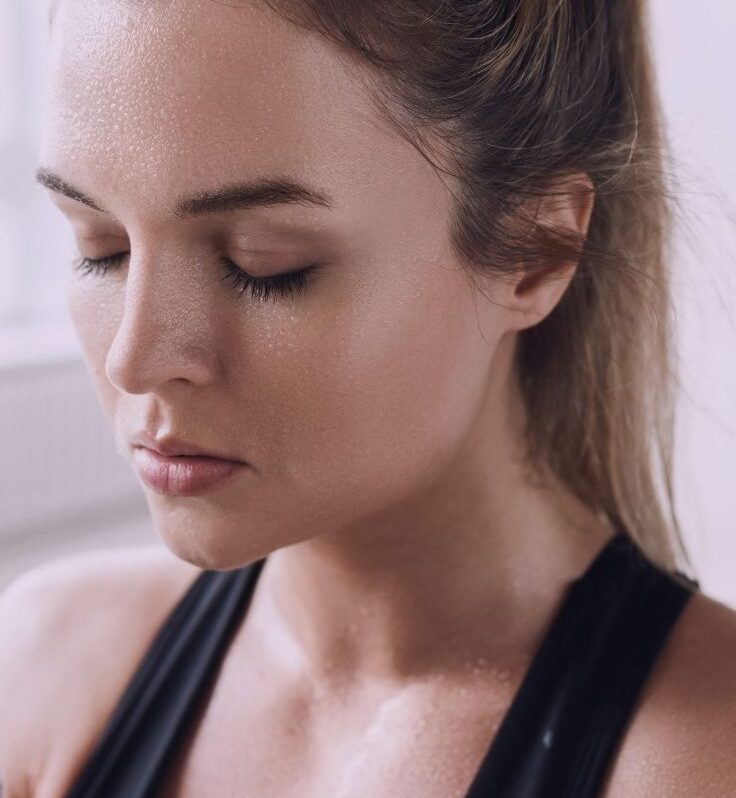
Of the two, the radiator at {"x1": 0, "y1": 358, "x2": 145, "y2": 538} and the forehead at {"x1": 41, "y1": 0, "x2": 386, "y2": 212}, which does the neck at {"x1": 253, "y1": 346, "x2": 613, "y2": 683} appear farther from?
the radiator at {"x1": 0, "y1": 358, "x2": 145, "y2": 538}

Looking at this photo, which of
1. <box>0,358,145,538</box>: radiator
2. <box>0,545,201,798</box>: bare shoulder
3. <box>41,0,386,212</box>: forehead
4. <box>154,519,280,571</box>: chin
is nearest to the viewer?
<box>41,0,386,212</box>: forehead

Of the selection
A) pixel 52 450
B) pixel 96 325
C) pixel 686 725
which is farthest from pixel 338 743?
pixel 52 450

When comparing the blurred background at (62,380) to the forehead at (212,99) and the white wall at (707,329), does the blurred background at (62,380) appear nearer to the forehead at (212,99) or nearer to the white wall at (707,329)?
the white wall at (707,329)

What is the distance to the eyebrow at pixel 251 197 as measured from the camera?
82 centimetres

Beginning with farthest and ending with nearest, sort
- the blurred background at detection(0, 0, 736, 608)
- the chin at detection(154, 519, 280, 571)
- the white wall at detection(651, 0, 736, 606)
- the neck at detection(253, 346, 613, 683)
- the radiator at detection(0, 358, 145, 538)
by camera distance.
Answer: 1. the radiator at detection(0, 358, 145, 538)
2. the blurred background at detection(0, 0, 736, 608)
3. the white wall at detection(651, 0, 736, 606)
4. the neck at detection(253, 346, 613, 683)
5. the chin at detection(154, 519, 280, 571)

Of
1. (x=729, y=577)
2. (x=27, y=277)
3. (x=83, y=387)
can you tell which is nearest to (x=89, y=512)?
(x=83, y=387)

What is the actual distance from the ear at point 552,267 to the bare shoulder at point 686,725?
0.93ft

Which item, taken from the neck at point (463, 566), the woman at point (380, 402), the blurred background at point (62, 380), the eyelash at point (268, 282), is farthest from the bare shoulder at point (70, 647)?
the blurred background at point (62, 380)

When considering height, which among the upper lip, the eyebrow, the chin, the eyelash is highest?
the eyebrow

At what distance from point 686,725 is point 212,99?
56cm

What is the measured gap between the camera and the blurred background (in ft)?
6.82

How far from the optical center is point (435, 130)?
872 mm

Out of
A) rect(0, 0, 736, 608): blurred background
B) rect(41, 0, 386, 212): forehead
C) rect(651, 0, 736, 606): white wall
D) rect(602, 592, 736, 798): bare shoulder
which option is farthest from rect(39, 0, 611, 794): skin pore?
rect(0, 0, 736, 608): blurred background

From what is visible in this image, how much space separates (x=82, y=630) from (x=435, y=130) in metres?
0.64
